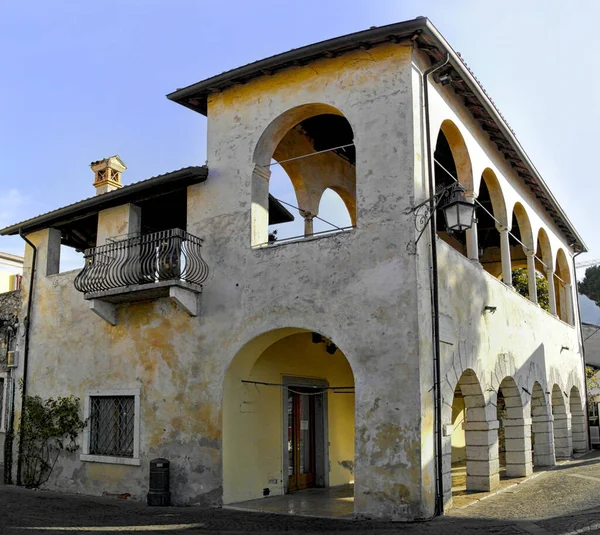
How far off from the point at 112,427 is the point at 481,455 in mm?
6732

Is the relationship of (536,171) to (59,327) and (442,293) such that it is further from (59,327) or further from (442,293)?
(59,327)

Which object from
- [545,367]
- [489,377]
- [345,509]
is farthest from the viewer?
[545,367]

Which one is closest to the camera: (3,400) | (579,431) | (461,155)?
(461,155)

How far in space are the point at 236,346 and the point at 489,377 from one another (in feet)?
15.3

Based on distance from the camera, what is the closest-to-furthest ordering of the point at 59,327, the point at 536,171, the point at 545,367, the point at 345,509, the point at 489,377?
the point at 345,509
the point at 489,377
the point at 59,327
the point at 536,171
the point at 545,367

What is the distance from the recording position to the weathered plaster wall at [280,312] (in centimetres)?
988

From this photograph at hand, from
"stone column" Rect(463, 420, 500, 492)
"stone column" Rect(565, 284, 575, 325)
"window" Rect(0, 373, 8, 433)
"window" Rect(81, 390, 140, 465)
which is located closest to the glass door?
"window" Rect(81, 390, 140, 465)

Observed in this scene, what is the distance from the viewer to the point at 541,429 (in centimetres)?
1617

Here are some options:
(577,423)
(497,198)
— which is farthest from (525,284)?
(497,198)

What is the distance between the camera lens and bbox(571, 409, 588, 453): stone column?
20094 millimetres

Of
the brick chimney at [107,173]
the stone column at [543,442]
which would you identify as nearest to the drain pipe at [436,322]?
the stone column at [543,442]

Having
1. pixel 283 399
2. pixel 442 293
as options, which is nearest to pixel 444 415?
pixel 442 293

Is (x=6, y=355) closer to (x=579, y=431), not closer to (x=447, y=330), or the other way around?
(x=447, y=330)

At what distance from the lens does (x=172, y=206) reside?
14688mm
